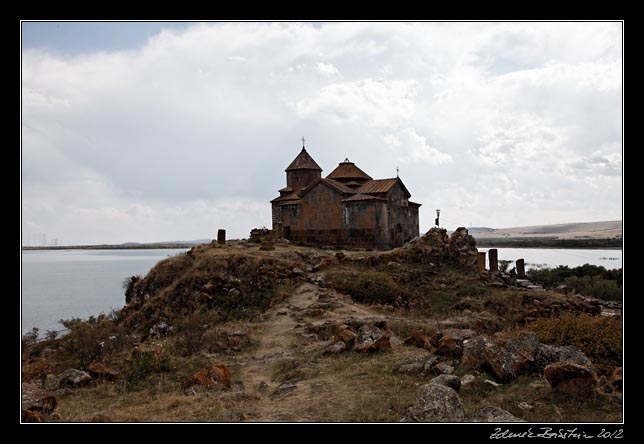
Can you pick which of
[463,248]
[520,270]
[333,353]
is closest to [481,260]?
[463,248]

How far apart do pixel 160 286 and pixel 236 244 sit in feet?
15.1

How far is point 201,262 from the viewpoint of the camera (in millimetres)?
19375

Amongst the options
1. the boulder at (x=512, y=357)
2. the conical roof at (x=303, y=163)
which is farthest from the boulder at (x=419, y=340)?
the conical roof at (x=303, y=163)

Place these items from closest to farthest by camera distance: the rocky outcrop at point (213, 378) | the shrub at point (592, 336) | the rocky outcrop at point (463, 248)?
the shrub at point (592, 336)
the rocky outcrop at point (213, 378)
the rocky outcrop at point (463, 248)

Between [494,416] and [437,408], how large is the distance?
70 cm

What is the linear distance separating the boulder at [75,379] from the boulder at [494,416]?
698 centimetres

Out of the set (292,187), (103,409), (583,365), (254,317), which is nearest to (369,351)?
(583,365)

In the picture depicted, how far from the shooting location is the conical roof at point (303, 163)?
99.4 ft

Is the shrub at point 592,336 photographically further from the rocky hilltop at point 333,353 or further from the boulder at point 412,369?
the boulder at point 412,369

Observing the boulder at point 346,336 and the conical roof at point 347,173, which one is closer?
the boulder at point 346,336

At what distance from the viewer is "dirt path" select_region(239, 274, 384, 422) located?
7172 millimetres

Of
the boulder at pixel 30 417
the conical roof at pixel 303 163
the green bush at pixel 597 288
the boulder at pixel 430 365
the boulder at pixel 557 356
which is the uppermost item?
the conical roof at pixel 303 163

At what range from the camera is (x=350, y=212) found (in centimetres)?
2470
